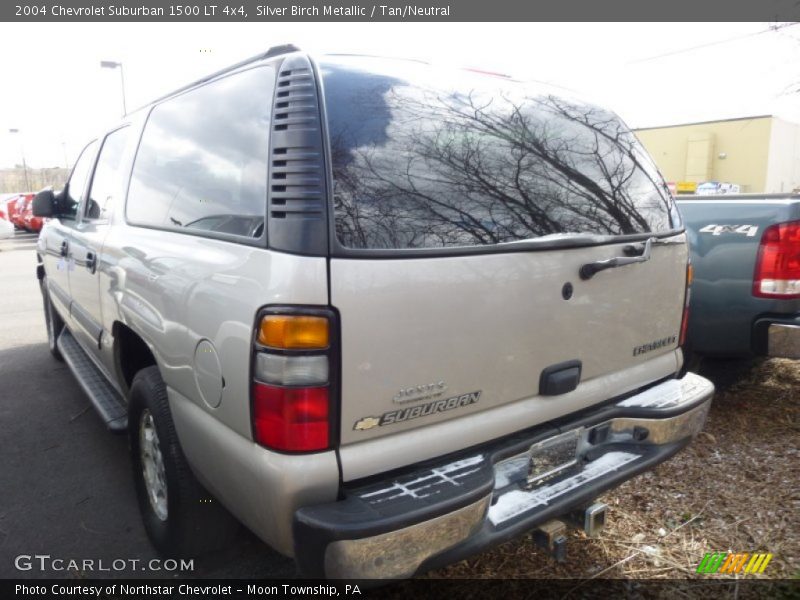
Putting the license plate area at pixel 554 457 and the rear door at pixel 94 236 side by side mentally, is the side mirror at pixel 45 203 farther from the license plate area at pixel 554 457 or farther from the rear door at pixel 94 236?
the license plate area at pixel 554 457

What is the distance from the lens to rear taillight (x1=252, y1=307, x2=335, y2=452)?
5.56 feet

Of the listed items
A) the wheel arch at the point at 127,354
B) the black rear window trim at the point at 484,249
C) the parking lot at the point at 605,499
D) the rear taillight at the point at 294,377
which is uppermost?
the black rear window trim at the point at 484,249

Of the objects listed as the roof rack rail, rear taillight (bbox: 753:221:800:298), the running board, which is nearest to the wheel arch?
the running board

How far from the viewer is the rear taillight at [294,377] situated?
1695mm

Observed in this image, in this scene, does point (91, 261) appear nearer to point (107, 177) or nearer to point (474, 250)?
point (107, 177)

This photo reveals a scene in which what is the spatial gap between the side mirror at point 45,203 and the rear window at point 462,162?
345 centimetres

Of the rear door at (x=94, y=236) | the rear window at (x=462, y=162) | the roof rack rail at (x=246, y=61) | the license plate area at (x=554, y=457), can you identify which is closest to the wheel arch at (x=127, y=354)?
the rear door at (x=94, y=236)

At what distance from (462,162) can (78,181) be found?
137 inches

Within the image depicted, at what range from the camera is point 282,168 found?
5.94ft

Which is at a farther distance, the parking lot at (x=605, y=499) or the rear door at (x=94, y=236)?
the rear door at (x=94, y=236)

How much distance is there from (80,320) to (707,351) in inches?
159

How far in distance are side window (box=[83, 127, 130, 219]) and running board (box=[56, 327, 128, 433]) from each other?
1.03 meters

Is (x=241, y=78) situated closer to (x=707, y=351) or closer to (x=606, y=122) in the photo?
(x=606, y=122)

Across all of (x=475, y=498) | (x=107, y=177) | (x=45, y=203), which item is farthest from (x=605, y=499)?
(x=45, y=203)
